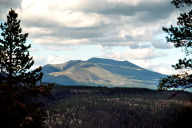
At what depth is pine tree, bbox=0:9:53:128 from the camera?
22.5 meters

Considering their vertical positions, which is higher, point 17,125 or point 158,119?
point 17,125

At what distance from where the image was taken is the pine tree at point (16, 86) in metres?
22.5

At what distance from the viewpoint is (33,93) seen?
A: 79.9 feet

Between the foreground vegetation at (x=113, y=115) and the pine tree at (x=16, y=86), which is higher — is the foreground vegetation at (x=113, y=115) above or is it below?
below

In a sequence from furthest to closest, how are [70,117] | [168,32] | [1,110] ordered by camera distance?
[70,117] → [168,32] → [1,110]

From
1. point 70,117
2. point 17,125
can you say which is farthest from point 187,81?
point 70,117

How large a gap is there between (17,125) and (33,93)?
3.62 m

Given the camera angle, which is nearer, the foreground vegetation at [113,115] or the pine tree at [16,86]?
the pine tree at [16,86]

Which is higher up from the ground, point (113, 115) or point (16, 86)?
point (16, 86)

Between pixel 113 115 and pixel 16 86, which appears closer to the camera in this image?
pixel 16 86

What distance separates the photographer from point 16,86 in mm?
24109

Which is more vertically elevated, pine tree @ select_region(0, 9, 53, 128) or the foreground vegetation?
pine tree @ select_region(0, 9, 53, 128)

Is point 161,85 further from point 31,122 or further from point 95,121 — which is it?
point 95,121

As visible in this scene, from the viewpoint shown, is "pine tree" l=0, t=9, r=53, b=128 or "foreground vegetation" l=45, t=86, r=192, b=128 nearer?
"pine tree" l=0, t=9, r=53, b=128
